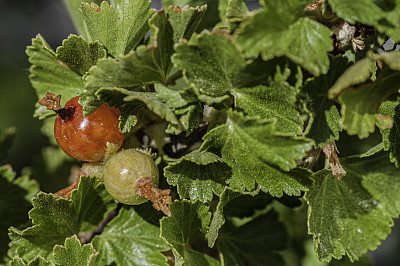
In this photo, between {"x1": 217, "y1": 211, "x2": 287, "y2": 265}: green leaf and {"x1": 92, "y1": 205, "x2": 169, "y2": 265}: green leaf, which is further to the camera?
{"x1": 217, "y1": 211, "x2": 287, "y2": 265}: green leaf

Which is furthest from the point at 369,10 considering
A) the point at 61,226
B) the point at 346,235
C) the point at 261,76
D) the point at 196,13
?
the point at 61,226

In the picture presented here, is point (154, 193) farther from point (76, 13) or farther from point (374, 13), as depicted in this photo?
point (76, 13)

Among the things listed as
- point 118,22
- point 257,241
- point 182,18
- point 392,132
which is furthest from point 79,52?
point 257,241

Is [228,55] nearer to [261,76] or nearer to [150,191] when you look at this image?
[261,76]

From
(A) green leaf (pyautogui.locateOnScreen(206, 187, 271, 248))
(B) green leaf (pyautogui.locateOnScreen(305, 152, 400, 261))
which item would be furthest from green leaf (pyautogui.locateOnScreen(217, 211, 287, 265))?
(B) green leaf (pyautogui.locateOnScreen(305, 152, 400, 261))

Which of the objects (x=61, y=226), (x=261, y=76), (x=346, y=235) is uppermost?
(x=261, y=76)

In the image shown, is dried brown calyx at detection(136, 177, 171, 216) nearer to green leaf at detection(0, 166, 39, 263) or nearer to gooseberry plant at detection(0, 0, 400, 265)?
gooseberry plant at detection(0, 0, 400, 265)

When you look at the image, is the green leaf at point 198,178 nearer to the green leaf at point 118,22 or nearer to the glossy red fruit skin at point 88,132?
the glossy red fruit skin at point 88,132
